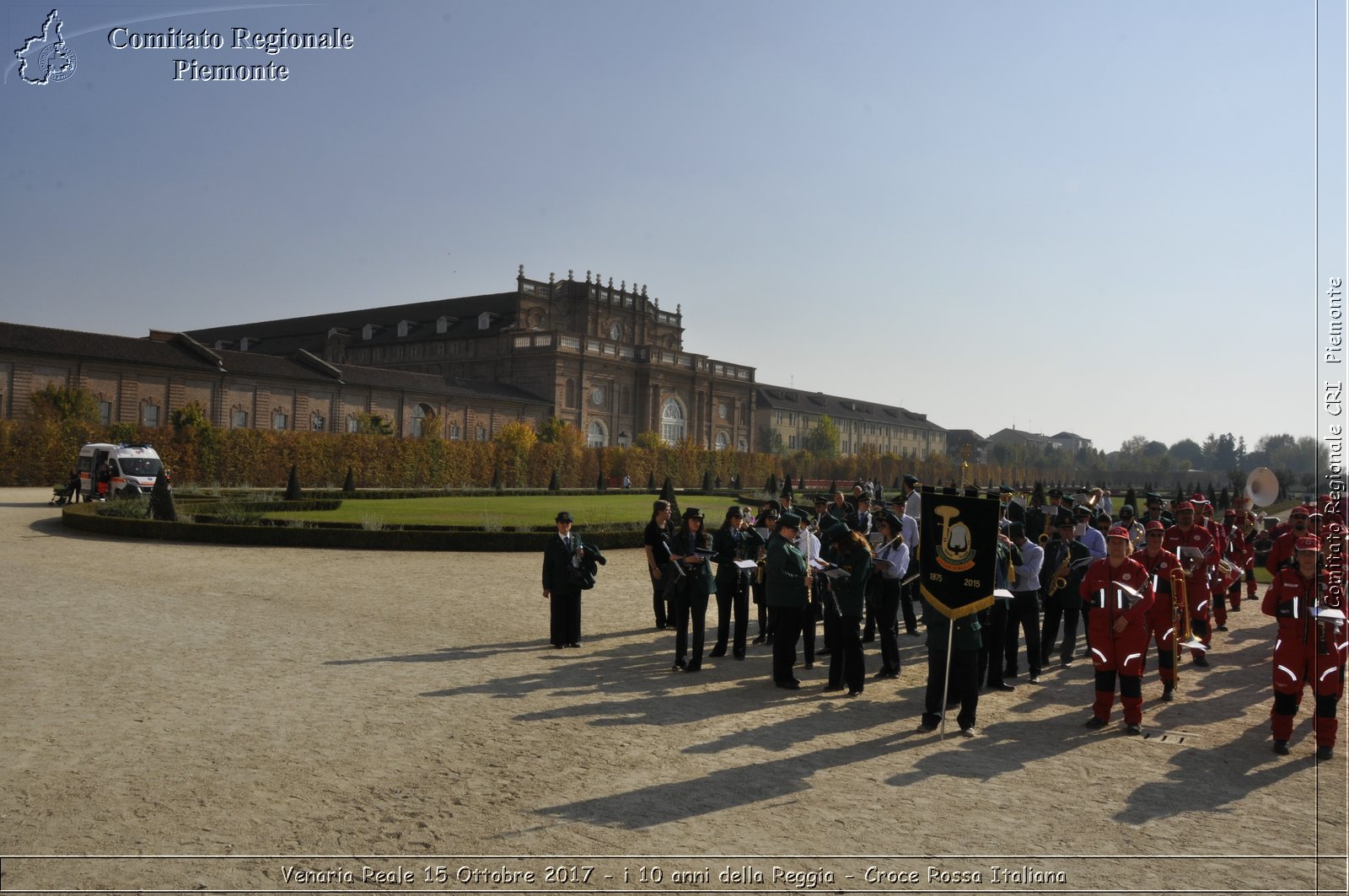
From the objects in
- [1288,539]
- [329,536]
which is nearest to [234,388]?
[329,536]

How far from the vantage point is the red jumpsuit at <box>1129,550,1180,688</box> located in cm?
875

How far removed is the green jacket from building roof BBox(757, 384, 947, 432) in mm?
92554

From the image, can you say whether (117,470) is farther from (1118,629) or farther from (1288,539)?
(1288,539)

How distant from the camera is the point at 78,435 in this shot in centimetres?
4084

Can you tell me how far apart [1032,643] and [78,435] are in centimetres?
4312

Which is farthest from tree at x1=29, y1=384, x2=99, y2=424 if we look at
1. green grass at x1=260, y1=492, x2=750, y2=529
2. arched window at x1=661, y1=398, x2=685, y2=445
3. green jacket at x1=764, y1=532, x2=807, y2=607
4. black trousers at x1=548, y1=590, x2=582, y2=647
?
arched window at x1=661, y1=398, x2=685, y2=445

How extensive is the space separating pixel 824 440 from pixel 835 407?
1434 cm

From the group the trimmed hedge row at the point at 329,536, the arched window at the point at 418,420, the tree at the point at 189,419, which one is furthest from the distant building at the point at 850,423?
the trimmed hedge row at the point at 329,536

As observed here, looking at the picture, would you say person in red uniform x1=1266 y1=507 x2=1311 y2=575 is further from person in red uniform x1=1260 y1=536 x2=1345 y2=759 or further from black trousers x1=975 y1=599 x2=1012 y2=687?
black trousers x1=975 y1=599 x2=1012 y2=687

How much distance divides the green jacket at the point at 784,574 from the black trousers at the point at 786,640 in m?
0.09

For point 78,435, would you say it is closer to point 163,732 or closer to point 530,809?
point 163,732

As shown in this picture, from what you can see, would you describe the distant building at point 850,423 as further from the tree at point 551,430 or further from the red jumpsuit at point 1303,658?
the red jumpsuit at point 1303,658

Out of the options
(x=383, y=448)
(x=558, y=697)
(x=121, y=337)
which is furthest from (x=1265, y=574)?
(x=121, y=337)

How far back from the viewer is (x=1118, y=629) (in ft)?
26.0
